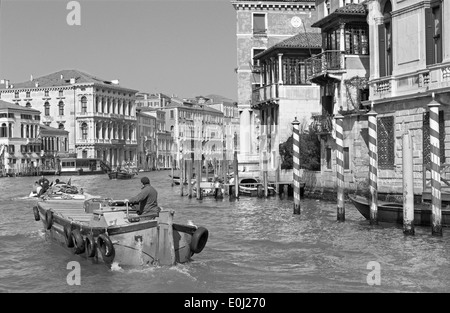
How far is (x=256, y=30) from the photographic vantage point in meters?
37.7

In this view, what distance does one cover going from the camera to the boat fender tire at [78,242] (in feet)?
38.3

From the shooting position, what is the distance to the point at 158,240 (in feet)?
35.1

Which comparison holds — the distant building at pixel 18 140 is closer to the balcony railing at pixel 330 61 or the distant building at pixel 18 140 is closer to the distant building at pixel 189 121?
the distant building at pixel 189 121

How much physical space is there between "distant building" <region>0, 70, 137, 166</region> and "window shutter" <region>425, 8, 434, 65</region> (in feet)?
203

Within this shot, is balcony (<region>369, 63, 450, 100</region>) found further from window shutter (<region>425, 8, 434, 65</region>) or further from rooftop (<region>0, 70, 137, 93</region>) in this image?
rooftop (<region>0, 70, 137, 93</region>)

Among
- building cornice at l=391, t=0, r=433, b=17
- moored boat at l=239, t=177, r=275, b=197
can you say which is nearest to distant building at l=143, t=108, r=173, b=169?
moored boat at l=239, t=177, r=275, b=197

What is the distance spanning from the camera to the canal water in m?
10.0

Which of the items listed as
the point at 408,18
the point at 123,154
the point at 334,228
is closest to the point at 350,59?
the point at 408,18

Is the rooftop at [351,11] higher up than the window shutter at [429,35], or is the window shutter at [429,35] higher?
the rooftop at [351,11]

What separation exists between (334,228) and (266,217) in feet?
12.2

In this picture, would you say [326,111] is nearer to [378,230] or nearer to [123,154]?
[378,230]

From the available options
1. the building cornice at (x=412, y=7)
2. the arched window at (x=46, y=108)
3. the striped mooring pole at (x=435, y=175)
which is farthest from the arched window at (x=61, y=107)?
the striped mooring pole at (x=435, y=175)

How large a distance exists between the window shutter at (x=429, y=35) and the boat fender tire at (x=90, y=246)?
401 inches

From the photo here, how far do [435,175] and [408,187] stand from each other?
2.40 feet
